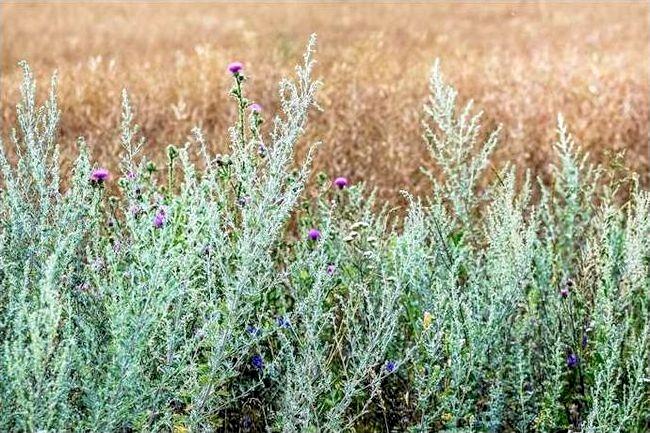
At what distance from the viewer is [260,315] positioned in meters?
2.22

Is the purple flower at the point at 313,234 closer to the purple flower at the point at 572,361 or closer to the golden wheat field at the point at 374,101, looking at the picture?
the purple flower at the point at 572,361

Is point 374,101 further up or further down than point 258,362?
further up

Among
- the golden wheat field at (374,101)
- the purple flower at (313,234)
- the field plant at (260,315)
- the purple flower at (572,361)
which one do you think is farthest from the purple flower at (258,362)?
the golden wheat field at (374,101)

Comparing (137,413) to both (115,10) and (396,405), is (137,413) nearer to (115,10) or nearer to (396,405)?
(396,405)

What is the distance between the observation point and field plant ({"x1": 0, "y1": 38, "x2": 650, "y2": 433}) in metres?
2.05

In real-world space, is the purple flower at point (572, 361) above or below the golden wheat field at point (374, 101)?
below

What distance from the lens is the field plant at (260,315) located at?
205cm

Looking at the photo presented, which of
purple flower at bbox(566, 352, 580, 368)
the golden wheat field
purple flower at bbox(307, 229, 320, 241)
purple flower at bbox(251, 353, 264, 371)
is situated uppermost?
purple flower at bbox(307, 229, 320, 241)

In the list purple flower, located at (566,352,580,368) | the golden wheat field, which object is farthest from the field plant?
the golden wheat field

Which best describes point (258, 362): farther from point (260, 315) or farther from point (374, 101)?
point (374, 101)

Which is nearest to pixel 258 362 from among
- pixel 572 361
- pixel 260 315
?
pixel 260 315

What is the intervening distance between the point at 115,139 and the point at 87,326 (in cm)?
238

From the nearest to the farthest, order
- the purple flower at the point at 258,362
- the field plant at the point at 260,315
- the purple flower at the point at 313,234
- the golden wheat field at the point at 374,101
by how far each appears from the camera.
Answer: the field plant at the point at 260,315 → the purple flower at the point at 258,362 → the purple flower at the point at 313,234 → the golden wheat field at the point at 374,101

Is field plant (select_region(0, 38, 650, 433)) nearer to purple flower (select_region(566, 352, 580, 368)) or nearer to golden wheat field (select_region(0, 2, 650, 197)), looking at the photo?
purple flower (select_region(566, 352, 580, 368))
